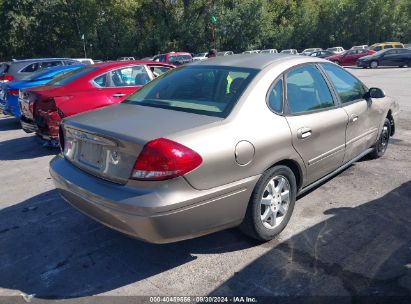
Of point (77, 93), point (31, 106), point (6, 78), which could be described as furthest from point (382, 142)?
point (6, 78)

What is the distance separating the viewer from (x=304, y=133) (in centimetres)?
370

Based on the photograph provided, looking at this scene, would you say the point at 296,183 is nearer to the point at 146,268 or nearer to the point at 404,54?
the point at 146,268

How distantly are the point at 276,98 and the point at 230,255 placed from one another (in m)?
1.42

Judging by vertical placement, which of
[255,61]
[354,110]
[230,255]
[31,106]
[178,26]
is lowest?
[230,255]

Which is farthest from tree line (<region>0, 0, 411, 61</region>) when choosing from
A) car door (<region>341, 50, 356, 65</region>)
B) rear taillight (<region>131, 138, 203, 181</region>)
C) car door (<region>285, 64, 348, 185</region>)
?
rear taillight (<region>131, 138, 203, 181</region>)

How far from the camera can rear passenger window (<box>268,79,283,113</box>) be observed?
350cm

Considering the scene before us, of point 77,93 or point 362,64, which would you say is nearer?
point 77,93

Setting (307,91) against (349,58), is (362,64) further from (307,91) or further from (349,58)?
(307,91)

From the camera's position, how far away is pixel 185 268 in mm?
3256

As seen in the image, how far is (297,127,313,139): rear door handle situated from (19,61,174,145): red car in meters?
A: 3.47

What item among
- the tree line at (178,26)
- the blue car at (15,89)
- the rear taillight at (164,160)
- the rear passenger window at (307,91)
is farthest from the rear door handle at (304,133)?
the tree line at (178,26)

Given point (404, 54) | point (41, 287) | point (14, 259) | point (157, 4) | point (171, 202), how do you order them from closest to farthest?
point (171, 202)
point (41, 287)
point (14, 259)
point (404, 54)
point (157, 4)

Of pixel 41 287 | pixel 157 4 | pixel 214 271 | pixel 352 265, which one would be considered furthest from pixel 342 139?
pixel 157 4

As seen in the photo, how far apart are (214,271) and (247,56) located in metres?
2.26
